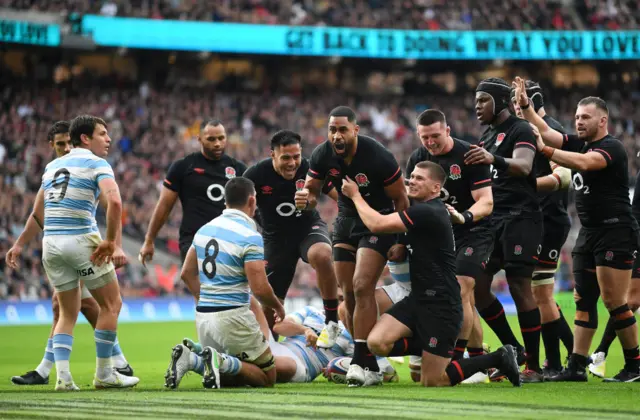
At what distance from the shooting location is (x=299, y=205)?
9.06m

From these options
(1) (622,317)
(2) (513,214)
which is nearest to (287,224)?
(2) (513,214)

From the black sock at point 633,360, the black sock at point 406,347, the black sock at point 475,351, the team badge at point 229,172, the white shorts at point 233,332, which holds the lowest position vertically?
the black sock at point 633,360

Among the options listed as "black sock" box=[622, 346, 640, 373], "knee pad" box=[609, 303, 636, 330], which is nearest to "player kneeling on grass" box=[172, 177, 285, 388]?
"knee pad" box=[609, 303, 636, 330]

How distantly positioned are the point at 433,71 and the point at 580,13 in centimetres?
631

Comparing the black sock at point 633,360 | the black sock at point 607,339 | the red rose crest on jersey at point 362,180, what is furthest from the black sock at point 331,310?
the black sock at point 633,360

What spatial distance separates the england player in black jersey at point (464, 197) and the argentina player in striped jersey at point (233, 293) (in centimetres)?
176

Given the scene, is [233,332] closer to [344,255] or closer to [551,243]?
[344,255]

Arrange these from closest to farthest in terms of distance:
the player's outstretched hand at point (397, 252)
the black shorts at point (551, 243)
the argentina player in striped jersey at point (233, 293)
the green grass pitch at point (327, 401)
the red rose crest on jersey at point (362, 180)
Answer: the green grass pitch at point (327, 401), the argentina player in striped jersey at point (233, 293), the player's outstretched hand at point (397, 252), the red rose crest on jersey at point (362, 180), the black shorts at point (551, 243)

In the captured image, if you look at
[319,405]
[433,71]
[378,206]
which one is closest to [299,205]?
[378,206]

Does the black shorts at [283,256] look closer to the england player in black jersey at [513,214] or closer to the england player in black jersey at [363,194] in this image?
the england player in black jersey at [363,194]

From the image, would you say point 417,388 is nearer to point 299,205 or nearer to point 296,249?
point 299,205

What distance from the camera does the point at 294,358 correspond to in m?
9.43

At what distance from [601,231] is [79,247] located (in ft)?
16.2

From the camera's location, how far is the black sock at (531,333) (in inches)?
368
